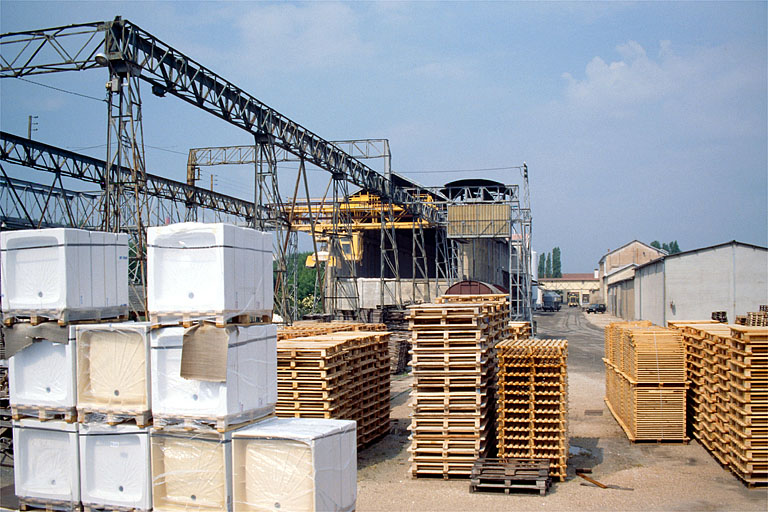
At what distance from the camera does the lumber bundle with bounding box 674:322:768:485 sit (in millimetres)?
9695

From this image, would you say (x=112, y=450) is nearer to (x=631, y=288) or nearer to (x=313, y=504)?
(x=313, y=504)

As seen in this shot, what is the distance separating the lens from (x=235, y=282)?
6.54m

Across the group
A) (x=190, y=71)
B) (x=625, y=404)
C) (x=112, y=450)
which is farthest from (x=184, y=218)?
(x=112, y=450)

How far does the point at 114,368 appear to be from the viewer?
21.7ft

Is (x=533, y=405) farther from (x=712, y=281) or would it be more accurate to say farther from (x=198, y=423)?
(x=712, y=281)

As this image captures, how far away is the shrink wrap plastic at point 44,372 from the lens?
6676 mm

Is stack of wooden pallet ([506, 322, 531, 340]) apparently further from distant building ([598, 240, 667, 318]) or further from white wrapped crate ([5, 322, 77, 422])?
distant building ([598, 240, 667, 318])

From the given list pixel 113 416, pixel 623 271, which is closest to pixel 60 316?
pixel 113 416

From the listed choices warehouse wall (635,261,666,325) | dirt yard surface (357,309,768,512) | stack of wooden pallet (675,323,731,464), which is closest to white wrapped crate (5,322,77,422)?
dirt yard surface (357,309,768,512)

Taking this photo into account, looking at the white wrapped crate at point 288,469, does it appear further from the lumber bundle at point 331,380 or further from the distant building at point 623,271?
Result: the distant building at point 623,271

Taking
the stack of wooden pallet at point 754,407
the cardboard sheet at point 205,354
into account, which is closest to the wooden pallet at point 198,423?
the cardboard sheet at point 205,354

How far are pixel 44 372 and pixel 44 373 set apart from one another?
0.01m

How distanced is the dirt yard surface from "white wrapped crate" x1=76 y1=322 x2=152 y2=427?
161 inches

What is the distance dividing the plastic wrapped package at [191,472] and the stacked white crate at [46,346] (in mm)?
986
